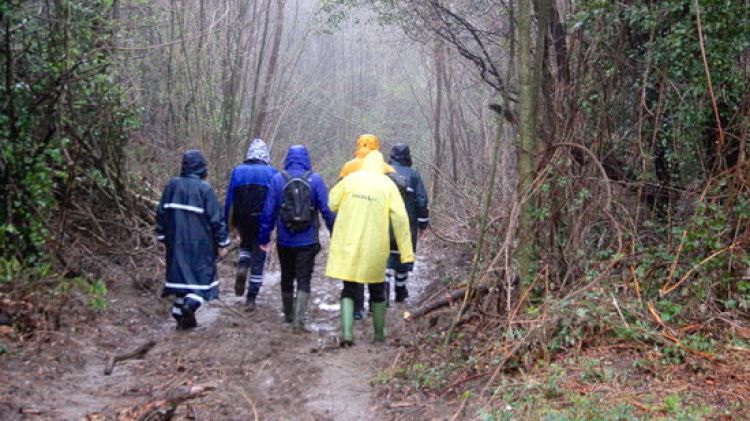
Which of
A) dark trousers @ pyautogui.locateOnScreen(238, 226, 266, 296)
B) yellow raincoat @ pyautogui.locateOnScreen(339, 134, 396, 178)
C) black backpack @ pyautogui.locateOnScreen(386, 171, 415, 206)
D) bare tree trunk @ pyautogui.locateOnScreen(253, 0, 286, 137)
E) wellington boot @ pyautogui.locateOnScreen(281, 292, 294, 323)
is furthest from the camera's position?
bare tree trunk @ pyautogui.locateOnScreen(253, 0, 286, 137)

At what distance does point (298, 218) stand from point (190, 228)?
1144 millimetres

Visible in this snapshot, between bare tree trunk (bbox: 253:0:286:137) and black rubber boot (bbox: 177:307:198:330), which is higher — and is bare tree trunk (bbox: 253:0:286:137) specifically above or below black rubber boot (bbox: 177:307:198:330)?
above

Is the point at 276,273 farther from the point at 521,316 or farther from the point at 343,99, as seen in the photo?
the point at 343,99

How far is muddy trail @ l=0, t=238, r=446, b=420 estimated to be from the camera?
18.4 feet

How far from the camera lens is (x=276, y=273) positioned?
1291 cm

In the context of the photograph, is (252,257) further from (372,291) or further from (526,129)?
(526,129)

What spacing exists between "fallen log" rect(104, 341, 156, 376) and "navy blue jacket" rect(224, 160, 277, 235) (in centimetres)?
234

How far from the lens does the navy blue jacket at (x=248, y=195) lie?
9.52 m

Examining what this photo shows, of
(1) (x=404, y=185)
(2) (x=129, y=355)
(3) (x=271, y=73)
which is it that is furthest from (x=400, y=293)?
(3) (x=271, y=73)

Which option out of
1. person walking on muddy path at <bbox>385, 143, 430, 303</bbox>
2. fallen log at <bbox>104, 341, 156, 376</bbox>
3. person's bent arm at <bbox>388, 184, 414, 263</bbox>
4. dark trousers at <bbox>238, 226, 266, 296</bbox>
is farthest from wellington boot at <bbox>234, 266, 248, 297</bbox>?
person's bent arm at <bbox>388, 184, 414, 263</bbox>

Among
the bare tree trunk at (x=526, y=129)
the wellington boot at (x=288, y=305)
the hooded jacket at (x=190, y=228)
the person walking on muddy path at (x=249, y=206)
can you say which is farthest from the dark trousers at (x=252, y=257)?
the bare tree trunk at (x=526, y=129)

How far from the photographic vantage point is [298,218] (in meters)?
7.96

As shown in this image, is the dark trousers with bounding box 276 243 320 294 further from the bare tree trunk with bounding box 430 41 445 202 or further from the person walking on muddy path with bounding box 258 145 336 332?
the bare tree trunk with bounding box 430 41 445 202

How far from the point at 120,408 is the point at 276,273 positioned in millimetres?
7347
